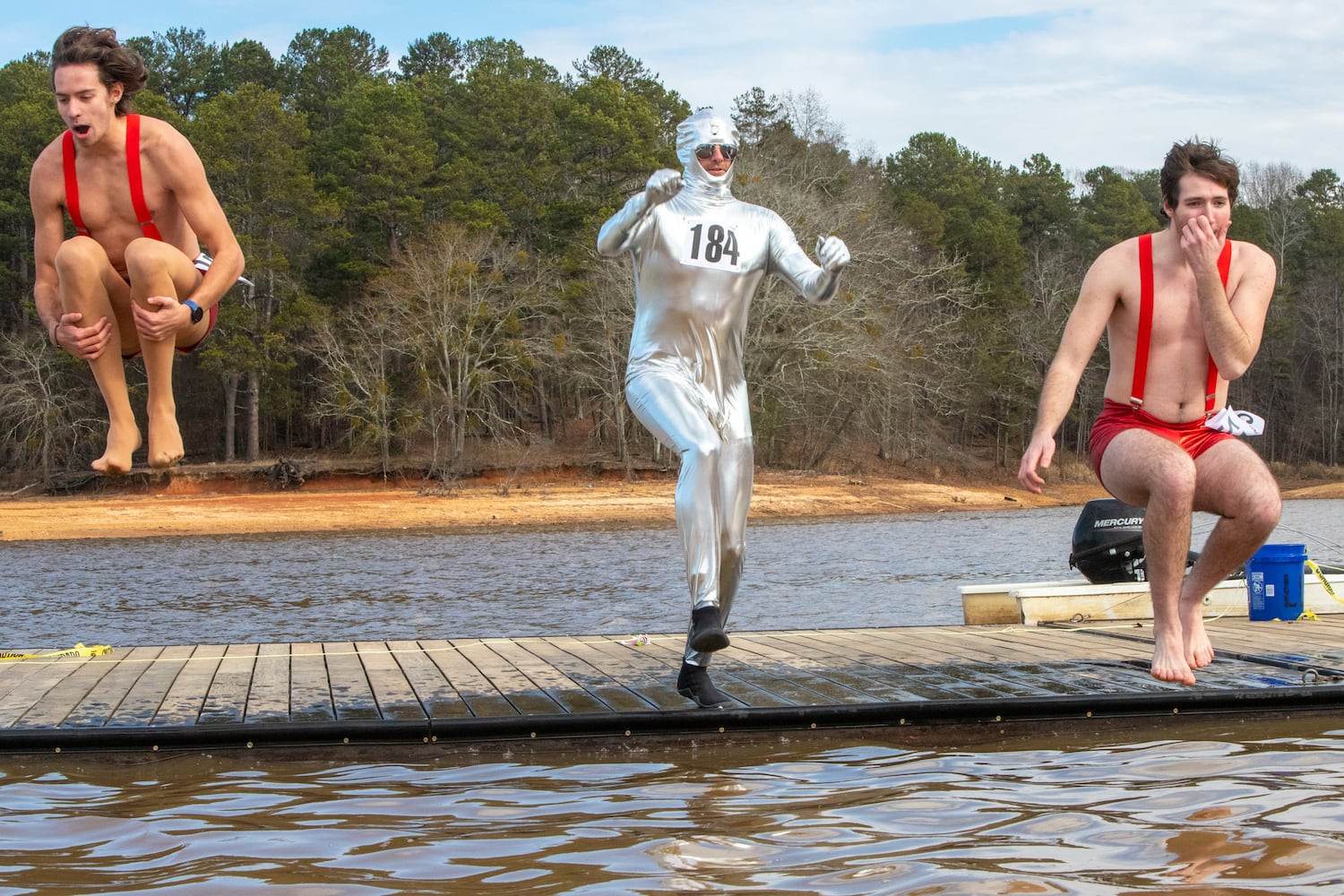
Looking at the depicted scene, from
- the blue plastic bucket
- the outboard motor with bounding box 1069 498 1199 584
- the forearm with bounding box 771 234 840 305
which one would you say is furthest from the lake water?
the outboard motor with bounding box 1069 498 1199 584

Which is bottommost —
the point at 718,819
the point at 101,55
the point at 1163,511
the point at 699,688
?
the point at 718,819

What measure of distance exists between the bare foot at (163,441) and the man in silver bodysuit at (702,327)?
2238 millimetres

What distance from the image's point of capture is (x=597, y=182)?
193 ft

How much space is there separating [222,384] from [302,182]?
14962 millimetres

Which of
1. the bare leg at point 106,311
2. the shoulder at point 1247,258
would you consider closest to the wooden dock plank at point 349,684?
the bare leg at point 106,311

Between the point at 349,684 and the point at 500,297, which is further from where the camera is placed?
the point at 500,297

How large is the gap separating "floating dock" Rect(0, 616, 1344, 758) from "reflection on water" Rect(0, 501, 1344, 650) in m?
5.73

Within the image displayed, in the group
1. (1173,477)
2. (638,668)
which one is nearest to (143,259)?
(638,668)

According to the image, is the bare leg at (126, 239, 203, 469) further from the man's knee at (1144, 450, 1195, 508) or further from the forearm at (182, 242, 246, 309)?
the man's knee at (1144, 450, 1195, 508)

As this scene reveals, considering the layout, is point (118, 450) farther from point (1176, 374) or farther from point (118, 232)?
point (1176, 374)

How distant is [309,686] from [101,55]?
12.3ft

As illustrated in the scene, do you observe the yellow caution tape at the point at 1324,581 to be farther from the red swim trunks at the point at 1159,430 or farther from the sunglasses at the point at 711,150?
the sunglasses at the point at 711,150

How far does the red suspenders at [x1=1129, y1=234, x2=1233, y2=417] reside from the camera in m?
6.42

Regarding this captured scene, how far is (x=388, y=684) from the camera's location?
7648 millimetres
